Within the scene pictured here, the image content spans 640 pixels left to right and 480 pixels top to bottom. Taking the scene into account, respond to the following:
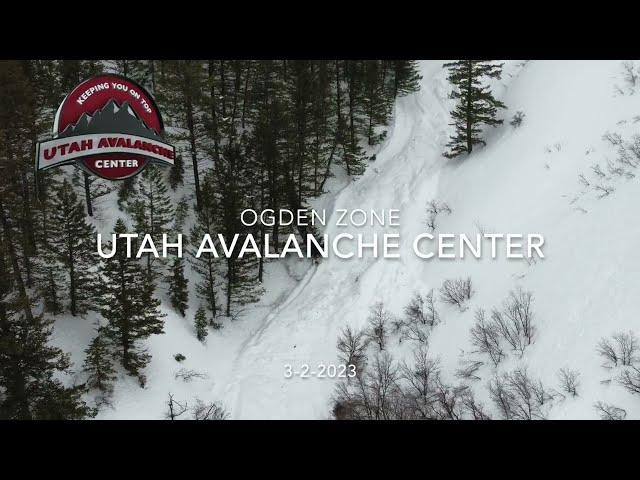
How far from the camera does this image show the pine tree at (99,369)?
2009 centimetres

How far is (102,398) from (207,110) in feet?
73.2

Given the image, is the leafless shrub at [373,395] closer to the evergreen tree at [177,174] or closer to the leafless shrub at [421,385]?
the leafless shrub at [421,385]

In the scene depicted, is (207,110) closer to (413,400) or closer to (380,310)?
(380,310)

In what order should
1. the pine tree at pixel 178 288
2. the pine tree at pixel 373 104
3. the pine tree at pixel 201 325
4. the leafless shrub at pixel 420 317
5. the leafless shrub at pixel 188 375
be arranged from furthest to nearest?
the pine tree at pixel 373 104
the pine tree at pixel 201 325
the pine tree at pixel 178 288
the leafless shrub at pixel 188 375
the leafless shrub at pixel 420 317

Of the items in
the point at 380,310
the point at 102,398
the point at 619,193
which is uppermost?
the point at 619,193

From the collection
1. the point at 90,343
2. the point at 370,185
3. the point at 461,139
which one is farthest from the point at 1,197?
the point at 461,139

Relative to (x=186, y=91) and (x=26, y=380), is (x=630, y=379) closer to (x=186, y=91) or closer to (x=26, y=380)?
(x=26, y=380)

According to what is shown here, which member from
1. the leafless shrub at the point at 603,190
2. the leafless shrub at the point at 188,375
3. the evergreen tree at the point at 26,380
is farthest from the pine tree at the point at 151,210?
the leafless shrub at the point at 603,190

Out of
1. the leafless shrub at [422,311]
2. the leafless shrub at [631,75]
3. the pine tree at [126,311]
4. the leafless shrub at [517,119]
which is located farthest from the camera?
the leafless shrub at [517,119]

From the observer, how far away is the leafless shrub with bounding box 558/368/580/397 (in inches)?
513

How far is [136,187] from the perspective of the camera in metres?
28.8

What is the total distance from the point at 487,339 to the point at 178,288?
17.1 m

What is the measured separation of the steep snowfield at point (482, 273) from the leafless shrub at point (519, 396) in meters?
0.46

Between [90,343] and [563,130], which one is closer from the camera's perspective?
[90,343]
